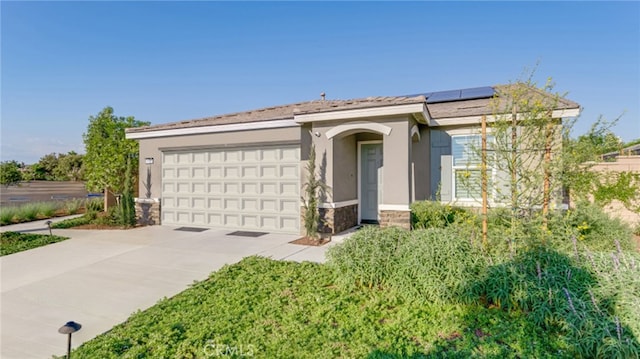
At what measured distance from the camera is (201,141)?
31.0 ft

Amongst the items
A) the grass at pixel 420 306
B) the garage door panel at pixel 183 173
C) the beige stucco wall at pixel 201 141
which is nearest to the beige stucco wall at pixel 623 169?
the grass at pixel 420 306

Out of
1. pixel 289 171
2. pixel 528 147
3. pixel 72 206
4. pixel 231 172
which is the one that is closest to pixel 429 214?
pixel 528 147

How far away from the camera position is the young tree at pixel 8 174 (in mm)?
13508

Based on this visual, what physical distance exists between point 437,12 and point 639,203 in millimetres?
8152

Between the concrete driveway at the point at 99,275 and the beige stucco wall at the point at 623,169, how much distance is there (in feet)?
29.3

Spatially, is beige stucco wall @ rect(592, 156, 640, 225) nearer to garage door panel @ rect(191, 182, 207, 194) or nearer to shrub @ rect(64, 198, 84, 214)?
garage door panel @ rect(191, 182, 207, 194)

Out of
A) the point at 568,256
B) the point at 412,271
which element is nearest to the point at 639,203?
the point at 568,256

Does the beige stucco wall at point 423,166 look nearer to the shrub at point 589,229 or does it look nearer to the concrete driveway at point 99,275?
the shrub at point 589,229

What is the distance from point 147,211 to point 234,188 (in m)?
3.67

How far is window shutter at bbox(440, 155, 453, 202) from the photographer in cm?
827

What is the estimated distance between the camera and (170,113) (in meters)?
14.4

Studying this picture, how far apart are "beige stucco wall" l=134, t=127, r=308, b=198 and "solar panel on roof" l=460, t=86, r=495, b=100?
18.4 ft

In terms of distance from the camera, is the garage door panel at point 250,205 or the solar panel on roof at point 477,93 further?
the solar panel on roof at point 477,93

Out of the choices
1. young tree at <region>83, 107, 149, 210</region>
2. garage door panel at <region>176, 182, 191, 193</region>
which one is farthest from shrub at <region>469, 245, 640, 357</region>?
young tree at <region>83, 107, 149, 210</region>
